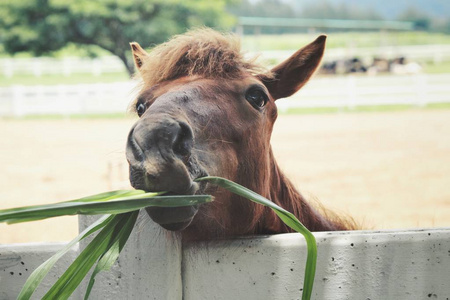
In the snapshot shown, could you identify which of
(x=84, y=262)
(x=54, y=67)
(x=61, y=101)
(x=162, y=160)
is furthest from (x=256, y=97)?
(x=54, y=67)

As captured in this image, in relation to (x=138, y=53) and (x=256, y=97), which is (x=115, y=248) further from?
(x=138, y=53)

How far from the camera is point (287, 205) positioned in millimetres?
3248

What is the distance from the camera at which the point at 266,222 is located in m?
2.96

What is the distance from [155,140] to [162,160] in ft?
0.26

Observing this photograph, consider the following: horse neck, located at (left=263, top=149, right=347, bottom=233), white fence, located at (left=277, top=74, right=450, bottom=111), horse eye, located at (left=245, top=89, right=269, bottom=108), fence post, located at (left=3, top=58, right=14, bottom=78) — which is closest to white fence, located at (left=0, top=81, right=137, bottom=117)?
white fence, located at (left=277, top=74, right=450, bottom=111)

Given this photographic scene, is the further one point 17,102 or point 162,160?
point 17,102

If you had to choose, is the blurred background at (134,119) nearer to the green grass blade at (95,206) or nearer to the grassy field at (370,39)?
the green grass blade at (95,206)

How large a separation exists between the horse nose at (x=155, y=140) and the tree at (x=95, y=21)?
2447 centimetres

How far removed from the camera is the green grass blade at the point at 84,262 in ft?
6.72

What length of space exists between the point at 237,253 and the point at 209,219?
20 cm

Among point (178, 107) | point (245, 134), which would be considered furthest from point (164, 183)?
point (245, 134)

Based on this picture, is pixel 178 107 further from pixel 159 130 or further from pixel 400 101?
pixel 400 101

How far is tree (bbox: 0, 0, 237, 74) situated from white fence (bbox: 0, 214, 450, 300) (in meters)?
24.2

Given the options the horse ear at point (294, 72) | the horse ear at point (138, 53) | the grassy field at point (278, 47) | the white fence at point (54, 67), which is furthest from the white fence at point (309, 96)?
the horse ear at point (294, 72)
